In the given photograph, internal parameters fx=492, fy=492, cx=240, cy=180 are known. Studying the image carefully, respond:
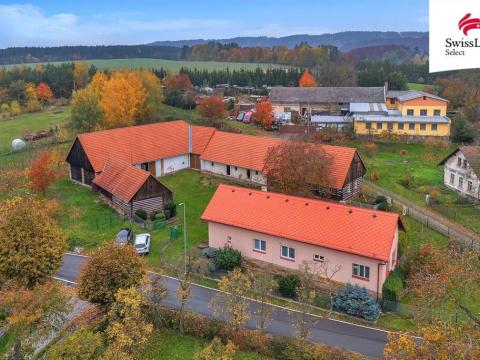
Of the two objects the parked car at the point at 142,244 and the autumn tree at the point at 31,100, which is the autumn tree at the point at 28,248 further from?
the autumn tree at the point at 31,100

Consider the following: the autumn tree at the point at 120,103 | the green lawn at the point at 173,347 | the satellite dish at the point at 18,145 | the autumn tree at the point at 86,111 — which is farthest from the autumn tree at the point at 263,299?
the satellite dish at the point at 18,145

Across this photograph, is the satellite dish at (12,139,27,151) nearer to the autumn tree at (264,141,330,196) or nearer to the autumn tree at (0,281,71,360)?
the autumn tree at (264,141,330,196)

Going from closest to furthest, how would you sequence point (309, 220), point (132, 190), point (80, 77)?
point (309, 220), point (132, 190), point (80, 77)

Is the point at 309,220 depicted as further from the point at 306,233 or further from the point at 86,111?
the point at 86,111

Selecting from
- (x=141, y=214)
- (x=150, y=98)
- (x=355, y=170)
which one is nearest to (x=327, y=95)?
(x=150, y=98)

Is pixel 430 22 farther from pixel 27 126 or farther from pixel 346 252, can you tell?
pixel 27 126

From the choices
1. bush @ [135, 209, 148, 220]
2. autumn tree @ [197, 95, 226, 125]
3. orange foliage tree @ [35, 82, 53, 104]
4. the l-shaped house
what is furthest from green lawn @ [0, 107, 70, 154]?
bush @ [135, 209, 148, 220]
